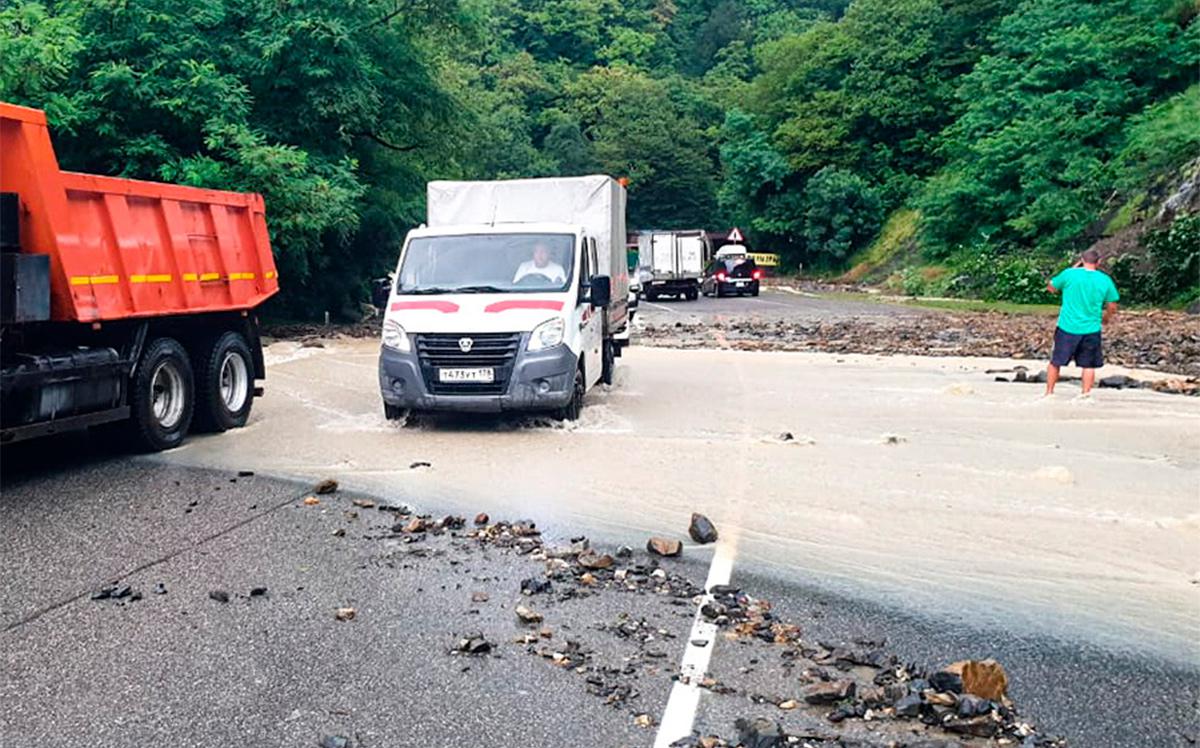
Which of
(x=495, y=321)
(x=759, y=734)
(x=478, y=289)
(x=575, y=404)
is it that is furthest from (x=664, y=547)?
(x=478, y=289)

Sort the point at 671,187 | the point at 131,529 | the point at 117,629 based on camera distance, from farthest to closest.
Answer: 1. the point at 671,187
2. the point at 131,529
3. the point at 117,629

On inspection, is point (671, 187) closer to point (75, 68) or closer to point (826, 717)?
point (75, 68)

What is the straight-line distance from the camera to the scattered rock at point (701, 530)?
23.4ft

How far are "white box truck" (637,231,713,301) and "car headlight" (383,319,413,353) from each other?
32.7 m

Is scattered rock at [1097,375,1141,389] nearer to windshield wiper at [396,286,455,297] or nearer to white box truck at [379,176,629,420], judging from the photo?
white box truck at [379,176,629,420]

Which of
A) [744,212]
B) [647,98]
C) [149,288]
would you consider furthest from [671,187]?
[149,288]

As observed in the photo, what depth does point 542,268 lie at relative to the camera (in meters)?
12.3

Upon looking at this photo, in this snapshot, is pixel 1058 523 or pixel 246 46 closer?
pixel 1058 523

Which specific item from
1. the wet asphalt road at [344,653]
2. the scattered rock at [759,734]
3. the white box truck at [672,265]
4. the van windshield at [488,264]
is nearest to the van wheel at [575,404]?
the van windshield at [488,264]

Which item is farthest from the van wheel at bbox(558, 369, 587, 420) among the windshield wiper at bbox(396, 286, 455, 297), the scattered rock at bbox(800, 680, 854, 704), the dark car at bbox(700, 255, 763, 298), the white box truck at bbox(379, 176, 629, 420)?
the dark car at bbox(700, 255, 763, 298)

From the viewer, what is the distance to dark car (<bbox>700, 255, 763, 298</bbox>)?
149 ft

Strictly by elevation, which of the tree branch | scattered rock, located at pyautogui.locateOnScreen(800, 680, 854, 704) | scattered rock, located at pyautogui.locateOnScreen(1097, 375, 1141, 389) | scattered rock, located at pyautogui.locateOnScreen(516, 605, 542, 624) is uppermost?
the tree branch

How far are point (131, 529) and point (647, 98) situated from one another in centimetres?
8074

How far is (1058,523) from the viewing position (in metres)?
7.61
